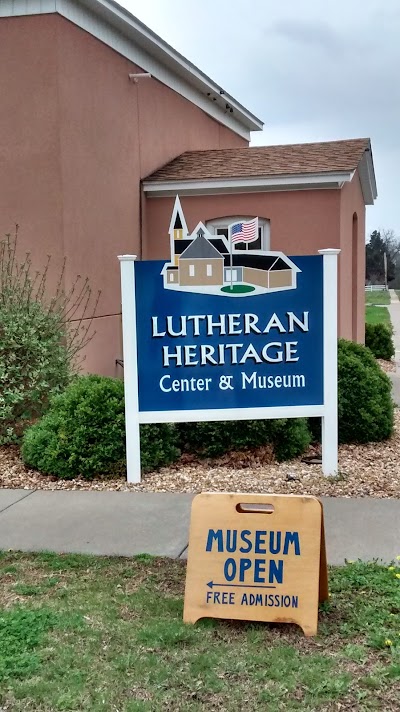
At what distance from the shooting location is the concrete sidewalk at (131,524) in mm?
4988

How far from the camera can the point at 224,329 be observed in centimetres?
661

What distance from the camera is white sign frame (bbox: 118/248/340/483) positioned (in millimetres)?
6609

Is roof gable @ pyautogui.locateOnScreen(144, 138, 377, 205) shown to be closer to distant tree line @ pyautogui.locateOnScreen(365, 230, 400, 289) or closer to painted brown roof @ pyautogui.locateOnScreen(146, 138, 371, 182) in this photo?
painted brown roof @ pyautogui.locateOnScreen(146, 138, 371, 182)

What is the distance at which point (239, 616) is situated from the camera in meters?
3.83

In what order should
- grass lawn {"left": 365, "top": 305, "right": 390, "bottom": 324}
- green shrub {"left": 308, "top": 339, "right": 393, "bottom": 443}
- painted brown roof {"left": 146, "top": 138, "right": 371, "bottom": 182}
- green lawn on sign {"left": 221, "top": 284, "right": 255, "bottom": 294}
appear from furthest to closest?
grass lawn {"left": 365, "top": 305, "right": 390, "bottom": 324} → painted brown roof {"left": 146, "top": 138, "right": 371, "bottom": 182} → green shrub {"left": 308, "top": 339, "right": 393, "bottom": 443} → green lawn on sign {"left": 221, "top": 284, "right": 255, "bottom": 294}

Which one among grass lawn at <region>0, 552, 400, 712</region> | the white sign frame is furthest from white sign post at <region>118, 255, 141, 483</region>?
grass lawn at <region>0, 552, 400, 712</region>

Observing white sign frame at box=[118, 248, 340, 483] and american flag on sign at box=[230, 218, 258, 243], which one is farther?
american flag on sign at box=[230, 218, 258, 243]

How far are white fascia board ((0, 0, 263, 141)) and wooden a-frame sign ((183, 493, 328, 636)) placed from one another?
780 cm

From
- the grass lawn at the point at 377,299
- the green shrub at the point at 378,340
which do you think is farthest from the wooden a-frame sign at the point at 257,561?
the grass lawn at the point at 377,299

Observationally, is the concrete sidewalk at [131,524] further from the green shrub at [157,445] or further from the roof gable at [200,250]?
the roof gable at [200,250]

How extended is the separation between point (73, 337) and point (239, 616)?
6.15m

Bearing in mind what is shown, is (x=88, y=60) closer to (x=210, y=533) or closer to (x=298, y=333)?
(x=298, y=333)

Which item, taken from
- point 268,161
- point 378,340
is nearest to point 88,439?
point 268,161

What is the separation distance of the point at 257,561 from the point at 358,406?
469cm
